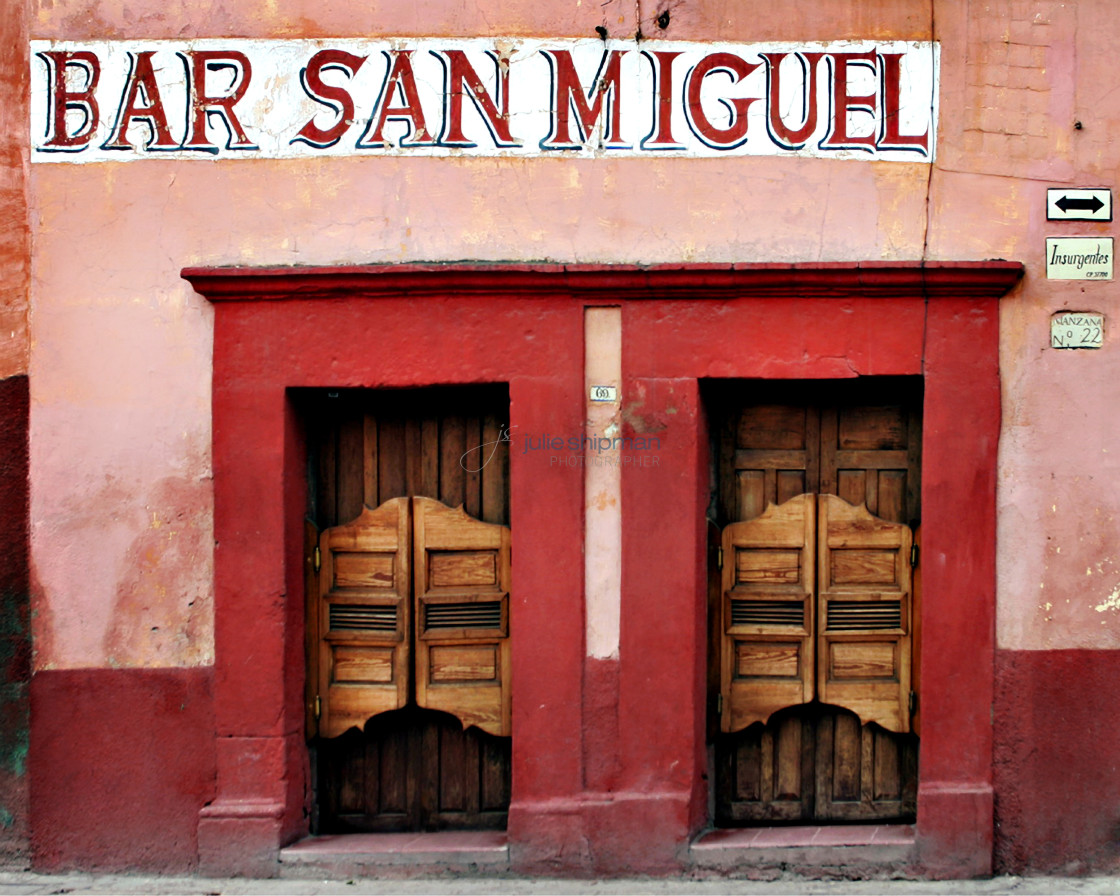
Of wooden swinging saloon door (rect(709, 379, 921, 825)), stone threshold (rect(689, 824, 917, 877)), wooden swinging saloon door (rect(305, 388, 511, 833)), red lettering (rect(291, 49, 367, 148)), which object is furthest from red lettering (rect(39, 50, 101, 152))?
stone threshold (rect(689, 824, 917, 877))

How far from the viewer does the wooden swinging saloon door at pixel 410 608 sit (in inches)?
203

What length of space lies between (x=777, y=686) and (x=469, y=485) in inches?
70.3

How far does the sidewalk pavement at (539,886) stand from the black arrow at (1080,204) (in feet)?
10.1

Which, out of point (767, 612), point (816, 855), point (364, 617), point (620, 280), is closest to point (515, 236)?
point (620, 280)

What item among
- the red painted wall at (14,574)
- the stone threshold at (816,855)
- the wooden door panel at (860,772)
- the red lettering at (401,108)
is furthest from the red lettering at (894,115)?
the red painted wall at (14,574)

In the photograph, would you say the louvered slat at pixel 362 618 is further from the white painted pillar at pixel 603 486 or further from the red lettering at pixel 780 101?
the red lettering at pixel 780 101

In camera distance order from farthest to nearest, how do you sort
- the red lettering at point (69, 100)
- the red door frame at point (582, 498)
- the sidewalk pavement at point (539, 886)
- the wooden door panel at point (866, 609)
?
the wooden door panel at point (866, 609) < the red lettering at point (69, 100) < the red door frame at point (582, 498) < the sidewalk pavement at point (539, 886)

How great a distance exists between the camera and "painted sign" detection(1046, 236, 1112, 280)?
4883 millimetres

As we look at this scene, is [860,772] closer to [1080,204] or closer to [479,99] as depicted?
[1080,204]

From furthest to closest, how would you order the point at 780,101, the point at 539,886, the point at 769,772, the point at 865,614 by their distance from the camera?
the point at 769,772 → the point at 865,614 → the point at 780,101 → the point at 539,886

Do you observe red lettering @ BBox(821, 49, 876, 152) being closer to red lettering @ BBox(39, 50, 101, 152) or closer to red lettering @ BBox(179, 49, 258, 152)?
red lettering @ BBox(179, 49, 258, 152)

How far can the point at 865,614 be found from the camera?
16.8ft

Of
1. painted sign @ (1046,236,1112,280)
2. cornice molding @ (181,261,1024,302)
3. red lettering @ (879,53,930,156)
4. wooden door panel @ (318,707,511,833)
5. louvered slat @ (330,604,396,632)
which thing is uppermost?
red lettering @ (879,53,930,156)

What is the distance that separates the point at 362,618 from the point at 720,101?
2.99 metres
